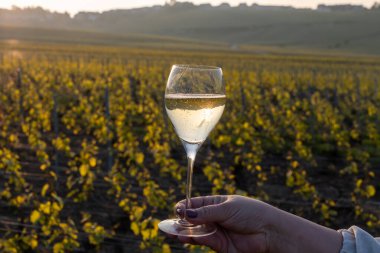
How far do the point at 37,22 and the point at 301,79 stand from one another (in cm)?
11118

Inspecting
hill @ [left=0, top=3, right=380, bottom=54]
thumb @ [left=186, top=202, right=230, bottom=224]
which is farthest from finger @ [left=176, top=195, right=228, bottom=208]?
hill @ [left=0, top=3, right=380, bottom=54]

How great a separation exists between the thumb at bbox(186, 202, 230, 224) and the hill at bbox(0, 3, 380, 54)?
64750mm

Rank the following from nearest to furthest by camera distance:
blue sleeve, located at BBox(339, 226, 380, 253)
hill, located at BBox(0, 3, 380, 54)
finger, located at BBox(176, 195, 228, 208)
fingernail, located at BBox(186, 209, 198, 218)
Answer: blue sleeve, located at BBox(339, 226, 380, 253), fingernail, located at BBox(186, 209, 198, 218), finger, located at BBox(176, 195, 228, 208), hill, located at BBox(0, 3, 380, 54)

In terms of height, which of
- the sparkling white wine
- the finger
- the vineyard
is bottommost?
the vineyard

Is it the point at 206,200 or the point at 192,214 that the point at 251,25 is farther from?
the point at 192,214

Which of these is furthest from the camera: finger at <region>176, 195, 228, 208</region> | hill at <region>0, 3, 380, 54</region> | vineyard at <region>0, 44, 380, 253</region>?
hill at <region>0, 3, 380, 54</region>

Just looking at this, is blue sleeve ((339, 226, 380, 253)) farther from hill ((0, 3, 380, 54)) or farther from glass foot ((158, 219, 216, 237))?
hill ((0, 3, 380, 54))

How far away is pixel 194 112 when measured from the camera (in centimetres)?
174

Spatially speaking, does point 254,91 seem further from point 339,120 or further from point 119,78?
point 119,78

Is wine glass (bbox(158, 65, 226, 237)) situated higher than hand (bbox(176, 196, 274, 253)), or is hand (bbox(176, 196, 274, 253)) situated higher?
wine glass (bbox(158, 65, 226, 237))

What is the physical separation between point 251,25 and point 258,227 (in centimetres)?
9398

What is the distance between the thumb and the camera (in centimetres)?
177

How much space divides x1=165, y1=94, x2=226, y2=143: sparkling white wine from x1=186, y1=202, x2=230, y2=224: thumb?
22cm

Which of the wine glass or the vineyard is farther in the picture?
the vineyard
